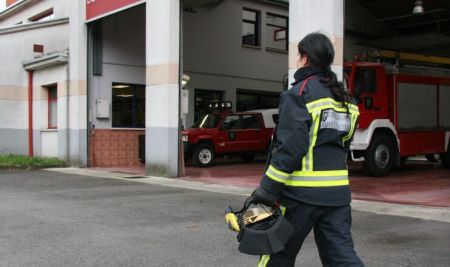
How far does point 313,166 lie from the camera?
327 cm

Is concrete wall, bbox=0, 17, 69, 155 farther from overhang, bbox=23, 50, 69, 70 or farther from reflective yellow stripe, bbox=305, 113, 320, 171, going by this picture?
reflective yellow stripe, bbox=305, 113, 320, 171

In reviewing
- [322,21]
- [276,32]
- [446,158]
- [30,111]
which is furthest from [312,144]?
[276,32]

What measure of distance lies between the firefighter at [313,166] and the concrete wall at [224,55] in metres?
17.8

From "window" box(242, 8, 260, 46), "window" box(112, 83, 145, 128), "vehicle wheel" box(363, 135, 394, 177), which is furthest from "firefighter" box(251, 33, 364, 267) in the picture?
"window" box(242, 8, 260, 46)

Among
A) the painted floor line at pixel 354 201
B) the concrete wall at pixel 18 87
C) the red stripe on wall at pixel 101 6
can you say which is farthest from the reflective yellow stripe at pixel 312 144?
the concrete wall at pixel 18 87

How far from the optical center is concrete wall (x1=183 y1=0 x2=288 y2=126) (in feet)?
69.9

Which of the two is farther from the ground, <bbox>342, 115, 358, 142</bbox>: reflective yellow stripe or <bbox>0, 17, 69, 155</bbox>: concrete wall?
<bbox>0, 17, 69, 155</bbox>: concrete wall

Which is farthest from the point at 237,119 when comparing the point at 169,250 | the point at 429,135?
the point at 169,250

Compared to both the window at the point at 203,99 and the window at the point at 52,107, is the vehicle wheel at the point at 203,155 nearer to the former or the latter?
the window at the point at 203,99

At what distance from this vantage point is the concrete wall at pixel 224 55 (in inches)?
838

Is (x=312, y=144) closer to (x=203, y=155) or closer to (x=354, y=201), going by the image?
(x=354, y=201)

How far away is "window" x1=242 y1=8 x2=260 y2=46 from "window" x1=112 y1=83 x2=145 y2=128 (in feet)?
19.6

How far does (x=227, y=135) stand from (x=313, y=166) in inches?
585

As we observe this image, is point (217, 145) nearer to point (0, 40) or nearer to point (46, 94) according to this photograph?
point (46, 94)
